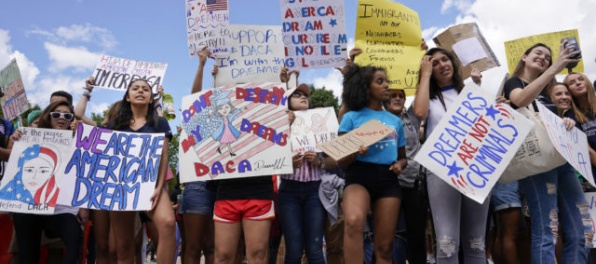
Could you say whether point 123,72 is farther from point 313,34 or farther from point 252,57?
point 313,34

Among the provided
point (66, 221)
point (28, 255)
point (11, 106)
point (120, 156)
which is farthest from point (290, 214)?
point (11, 106)

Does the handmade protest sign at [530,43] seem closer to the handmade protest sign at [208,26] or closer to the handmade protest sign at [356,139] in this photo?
the handmade protest sign at [356,139]

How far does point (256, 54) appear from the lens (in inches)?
211

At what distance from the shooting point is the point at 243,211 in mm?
3797

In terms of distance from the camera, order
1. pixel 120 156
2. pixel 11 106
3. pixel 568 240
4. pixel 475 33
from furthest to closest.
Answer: pixel 11 106 < pixel 475 33 < pixel 120 156 < pixel 568 240

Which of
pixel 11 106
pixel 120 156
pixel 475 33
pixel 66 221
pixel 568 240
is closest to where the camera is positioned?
pixel 568 240

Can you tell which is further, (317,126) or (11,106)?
(11,106)

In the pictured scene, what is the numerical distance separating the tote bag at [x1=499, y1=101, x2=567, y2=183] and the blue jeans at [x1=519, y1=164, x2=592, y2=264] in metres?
0.18

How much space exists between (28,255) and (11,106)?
2199 mm

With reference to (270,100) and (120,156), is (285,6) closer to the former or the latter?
(270,100)

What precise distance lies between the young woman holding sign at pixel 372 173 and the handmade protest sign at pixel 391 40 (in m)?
1.10

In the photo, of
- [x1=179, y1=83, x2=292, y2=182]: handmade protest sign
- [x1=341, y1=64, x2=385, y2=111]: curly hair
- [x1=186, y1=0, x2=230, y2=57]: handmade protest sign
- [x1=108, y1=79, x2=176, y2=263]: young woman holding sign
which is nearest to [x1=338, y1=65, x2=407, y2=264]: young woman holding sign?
[x1=341, y1=64, x2=385, y2=111]: curly hair

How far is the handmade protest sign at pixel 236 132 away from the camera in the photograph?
3.94 m

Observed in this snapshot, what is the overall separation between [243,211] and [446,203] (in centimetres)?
162
